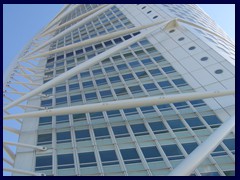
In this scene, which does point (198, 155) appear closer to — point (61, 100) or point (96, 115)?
point (96, 115)

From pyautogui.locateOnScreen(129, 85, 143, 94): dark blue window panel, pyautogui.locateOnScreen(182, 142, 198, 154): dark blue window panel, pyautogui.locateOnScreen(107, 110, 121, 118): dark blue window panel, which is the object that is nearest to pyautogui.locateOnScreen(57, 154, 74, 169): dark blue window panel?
pyautogui.locateOnScreen(107, 110, 121, 118): dark blue window panel

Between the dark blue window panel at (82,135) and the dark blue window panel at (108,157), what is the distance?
90.3 inches

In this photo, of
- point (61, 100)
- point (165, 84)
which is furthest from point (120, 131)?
point (61, 100)

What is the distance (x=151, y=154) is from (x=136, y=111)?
5.63 metres

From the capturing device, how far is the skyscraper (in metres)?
26.7

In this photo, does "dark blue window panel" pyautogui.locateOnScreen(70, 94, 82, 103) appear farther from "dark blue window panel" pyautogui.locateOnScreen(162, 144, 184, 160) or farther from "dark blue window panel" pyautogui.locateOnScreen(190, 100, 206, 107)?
"dark blue window panel" pyautogui.locateOnScreen(162, 144, 184, 160)

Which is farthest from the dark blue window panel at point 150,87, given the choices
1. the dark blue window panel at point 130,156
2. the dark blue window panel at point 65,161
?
the dark blue window panel at point 65,161

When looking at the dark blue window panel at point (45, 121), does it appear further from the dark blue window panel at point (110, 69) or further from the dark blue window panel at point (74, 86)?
the dark blue window panel at point (110, 69)

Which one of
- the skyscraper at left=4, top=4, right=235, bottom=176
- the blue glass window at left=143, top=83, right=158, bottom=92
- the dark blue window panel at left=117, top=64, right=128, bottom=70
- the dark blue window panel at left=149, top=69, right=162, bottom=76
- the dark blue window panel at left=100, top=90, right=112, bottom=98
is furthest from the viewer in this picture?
the dark blue window panel at left=117, top=64, right=128, bottom=70

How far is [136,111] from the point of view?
32219 millimetres

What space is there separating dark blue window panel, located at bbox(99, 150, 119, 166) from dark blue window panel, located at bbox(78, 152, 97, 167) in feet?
2.07

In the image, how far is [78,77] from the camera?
136 ft

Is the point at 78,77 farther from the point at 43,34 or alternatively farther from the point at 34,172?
the point at 43,34

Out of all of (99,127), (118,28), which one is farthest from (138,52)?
(99,127)
